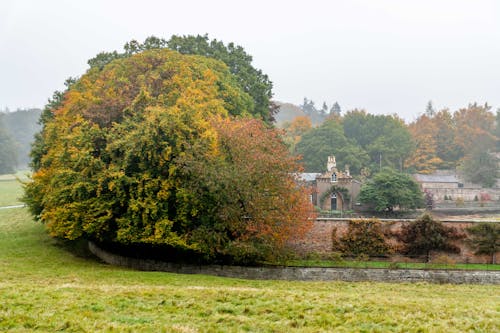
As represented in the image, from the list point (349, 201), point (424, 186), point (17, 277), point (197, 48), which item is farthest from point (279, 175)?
point (424, 186)

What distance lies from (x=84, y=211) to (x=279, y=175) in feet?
31.0

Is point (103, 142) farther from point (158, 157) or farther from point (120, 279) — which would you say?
point (120, 279)

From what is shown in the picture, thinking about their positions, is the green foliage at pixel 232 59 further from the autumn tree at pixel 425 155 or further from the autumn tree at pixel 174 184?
the autumn tree at pixel 425 155

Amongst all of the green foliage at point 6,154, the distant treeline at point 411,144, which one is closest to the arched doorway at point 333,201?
the distant treeline at point 411,144

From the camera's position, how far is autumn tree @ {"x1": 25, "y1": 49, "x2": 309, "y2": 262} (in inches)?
934

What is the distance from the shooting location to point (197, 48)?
147 feet

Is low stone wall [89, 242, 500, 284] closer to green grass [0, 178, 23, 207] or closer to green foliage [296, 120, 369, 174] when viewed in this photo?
green grass [0, 178, 23, 207]

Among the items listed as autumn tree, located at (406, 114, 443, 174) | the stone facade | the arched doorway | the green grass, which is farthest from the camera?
autumn tree, located at (406, 114, 443, 174)

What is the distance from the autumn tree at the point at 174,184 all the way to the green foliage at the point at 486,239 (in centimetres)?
1018

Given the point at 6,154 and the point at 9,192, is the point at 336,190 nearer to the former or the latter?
the point at 9,192

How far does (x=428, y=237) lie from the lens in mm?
28625

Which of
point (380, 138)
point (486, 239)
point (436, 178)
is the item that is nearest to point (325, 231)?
point (486, 239)

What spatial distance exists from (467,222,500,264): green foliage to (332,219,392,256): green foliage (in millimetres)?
4678

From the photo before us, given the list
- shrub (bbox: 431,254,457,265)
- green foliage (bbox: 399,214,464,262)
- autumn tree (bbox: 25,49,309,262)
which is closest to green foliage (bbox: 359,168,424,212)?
green foliage (bbox: 399,214,464,262)
